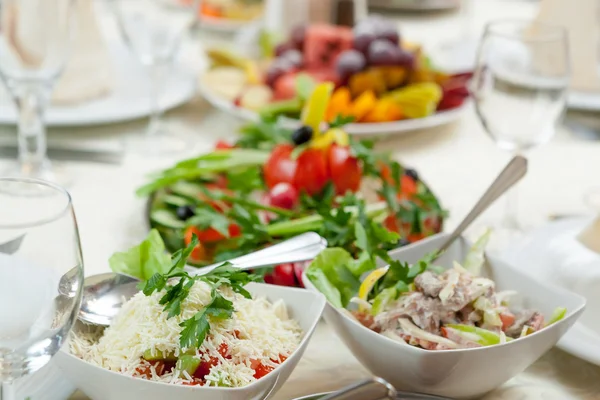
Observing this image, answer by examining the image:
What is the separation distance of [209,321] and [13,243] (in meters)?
0.23

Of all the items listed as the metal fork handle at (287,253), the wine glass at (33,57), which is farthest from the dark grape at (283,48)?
the metal fork handle at (287,253)

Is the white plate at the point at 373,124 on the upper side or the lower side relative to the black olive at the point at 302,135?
lower

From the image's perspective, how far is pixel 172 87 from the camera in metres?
2.00

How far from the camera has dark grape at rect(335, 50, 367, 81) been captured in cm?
185

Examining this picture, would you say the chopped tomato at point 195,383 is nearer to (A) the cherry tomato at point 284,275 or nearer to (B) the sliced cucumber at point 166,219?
(A) the cherry tomato at point 284,275

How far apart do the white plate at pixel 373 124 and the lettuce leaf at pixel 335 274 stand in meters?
0.64

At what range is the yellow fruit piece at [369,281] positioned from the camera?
1004 mm

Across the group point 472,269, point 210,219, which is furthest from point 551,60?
point 210,219

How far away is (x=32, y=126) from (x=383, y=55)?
71cm

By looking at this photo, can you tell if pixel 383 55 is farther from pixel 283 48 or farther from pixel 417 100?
pixel 283 48

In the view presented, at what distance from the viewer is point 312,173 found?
1.35 m

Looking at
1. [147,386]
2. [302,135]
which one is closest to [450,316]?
[147,386]

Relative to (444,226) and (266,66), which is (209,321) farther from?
(266,66)

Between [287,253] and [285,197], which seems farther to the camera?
[285,197]
